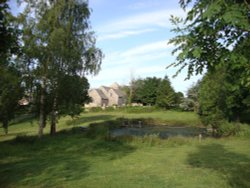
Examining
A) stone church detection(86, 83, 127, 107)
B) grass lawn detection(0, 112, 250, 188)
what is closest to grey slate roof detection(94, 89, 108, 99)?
stone church detection(86, 83, 127, 107)

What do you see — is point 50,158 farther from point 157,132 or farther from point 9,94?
point 157,132

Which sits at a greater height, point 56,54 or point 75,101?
point 56,54

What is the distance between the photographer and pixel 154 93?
7800 centimetres

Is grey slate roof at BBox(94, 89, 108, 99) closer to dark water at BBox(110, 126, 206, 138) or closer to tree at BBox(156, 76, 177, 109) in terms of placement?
tree at BBox(156, 76, 177, 109)

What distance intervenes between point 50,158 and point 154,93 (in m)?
63.5

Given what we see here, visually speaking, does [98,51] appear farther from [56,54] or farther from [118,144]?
[118,144]

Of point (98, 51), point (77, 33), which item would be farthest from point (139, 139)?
point (77, 33)

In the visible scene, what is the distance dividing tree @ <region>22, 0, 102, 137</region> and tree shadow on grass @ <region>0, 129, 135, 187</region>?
268cm

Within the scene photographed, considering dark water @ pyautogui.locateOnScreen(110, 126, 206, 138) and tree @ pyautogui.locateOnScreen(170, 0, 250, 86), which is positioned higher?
tree @ pyautogui.locateOnScreen(170, 0, 250, 86)

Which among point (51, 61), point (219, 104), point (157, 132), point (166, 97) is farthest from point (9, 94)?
point (166, 97)

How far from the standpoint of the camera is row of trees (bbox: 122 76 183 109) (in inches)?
2729

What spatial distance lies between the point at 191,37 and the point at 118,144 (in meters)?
17.8

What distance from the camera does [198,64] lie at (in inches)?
203

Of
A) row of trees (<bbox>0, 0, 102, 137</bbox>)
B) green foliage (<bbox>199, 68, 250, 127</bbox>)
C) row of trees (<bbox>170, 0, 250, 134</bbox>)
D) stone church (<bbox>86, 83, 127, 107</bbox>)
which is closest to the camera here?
row of trees (<bbox>170, 0, 250, 134</bbox>)
